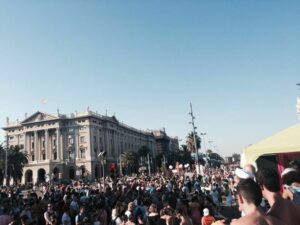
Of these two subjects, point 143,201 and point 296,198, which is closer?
point 296,198

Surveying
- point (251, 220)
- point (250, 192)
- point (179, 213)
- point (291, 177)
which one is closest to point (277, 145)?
point (179, 213)

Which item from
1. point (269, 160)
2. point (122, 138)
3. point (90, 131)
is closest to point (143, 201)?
point (269, 160)

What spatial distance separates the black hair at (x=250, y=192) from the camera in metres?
2.80

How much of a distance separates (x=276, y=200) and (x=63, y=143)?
269 ft

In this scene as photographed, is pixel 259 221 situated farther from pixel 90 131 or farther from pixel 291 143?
pixel 90 131

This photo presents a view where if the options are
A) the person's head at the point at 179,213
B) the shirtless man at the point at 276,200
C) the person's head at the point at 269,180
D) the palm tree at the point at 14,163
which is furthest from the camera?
the palm tree at the point at 14,163

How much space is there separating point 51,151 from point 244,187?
84.3 meters

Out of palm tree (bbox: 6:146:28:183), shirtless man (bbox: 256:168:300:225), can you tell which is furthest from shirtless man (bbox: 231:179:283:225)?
palm tree (bbox: 6:146:28:183)

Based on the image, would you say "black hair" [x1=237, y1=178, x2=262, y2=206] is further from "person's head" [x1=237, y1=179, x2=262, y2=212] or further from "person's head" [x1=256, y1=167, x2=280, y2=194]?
"person's head" [x1=256, y1=167, x2=280, y2=194]

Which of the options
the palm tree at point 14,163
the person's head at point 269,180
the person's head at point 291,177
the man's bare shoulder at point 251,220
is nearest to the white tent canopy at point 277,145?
the person's head at point 291,177

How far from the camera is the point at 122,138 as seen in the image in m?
97.8

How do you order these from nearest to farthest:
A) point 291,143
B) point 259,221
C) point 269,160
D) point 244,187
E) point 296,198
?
point 259,221 → point 244,187 → point 296,198 → point 291,143 → point 269,160

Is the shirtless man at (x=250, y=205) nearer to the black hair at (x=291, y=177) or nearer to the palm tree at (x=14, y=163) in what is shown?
the black hair at (x=291, y=177)

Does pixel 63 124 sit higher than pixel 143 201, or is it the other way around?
pixel 63 124
